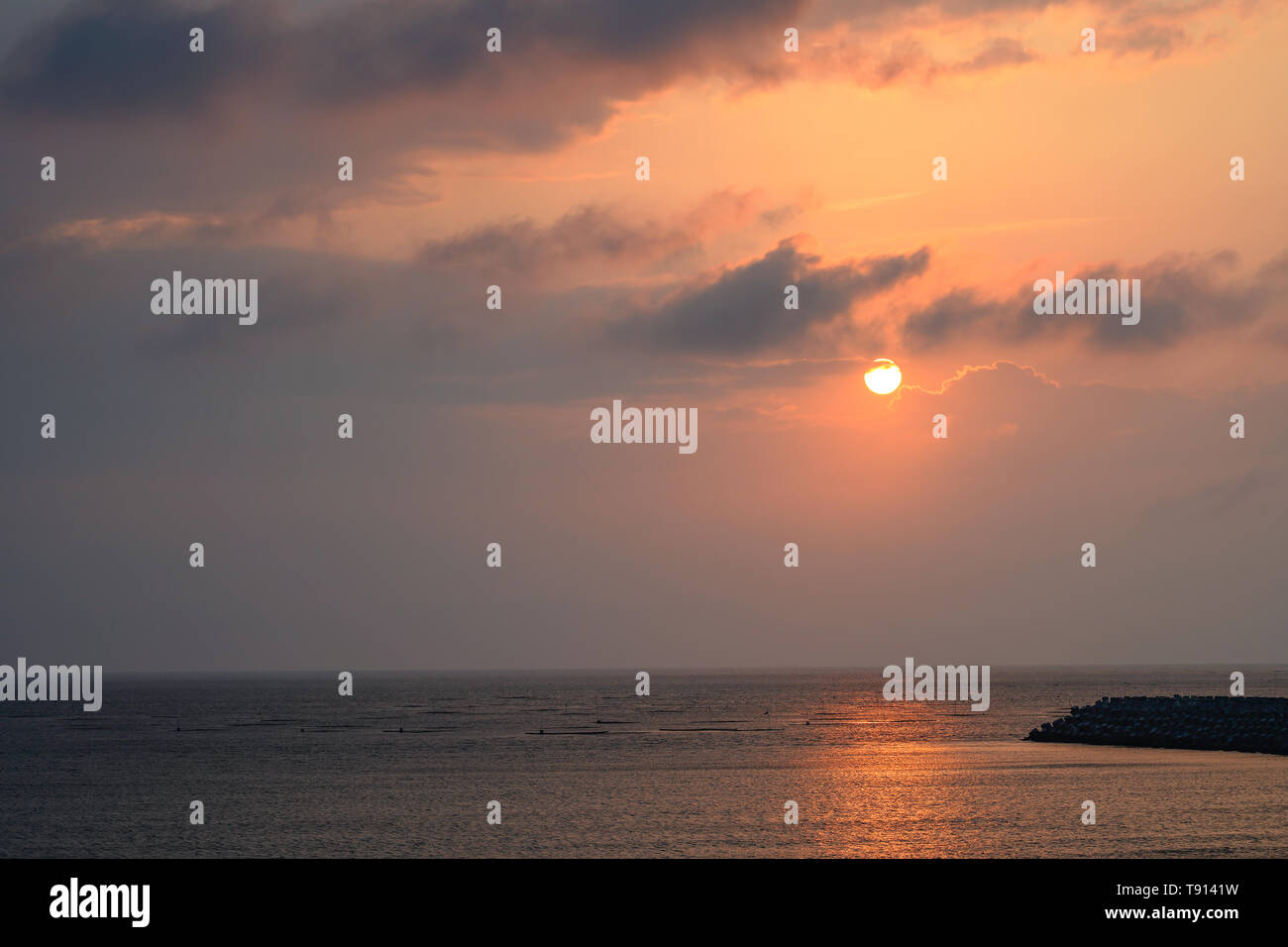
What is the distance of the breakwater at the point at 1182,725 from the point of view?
99.6 m

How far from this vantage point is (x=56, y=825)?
67875 mm

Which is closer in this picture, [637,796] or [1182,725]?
[637,796]

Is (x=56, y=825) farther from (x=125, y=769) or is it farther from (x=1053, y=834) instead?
(x=1053, y=834)

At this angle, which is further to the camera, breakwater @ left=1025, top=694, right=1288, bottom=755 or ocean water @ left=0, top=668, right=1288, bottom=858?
breakwater @ left=1025, top=694, right=1288, bottom=755

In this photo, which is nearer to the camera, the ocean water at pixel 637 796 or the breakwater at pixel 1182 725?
the ocean water at pixel 637 796

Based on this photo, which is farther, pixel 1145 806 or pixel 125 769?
pixel 125 769

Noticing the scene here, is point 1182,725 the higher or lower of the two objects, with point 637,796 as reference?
lower

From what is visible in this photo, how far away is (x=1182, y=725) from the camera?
108 m

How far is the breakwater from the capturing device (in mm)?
99625
